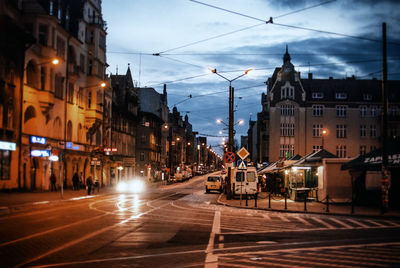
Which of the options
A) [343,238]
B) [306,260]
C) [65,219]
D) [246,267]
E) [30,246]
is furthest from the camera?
[65,219]

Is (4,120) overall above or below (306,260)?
above

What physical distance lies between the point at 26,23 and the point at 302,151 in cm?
5092

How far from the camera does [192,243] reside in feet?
42.5

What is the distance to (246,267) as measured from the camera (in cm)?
944

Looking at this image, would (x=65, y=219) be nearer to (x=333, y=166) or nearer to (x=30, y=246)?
(x=30, y=246)

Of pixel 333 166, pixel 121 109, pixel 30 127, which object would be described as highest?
pixel 121 109

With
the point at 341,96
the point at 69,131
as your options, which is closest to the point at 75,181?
the point at 69,131

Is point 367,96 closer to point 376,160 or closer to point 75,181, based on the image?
point 75,181

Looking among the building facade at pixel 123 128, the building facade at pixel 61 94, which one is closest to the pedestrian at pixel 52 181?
the building facade at pixel 61 94

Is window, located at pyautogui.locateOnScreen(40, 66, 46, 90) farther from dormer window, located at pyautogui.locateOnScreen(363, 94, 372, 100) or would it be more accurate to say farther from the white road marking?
dormer window, located at pyautogui.locateOnScreen(363, 94, 372, 100)

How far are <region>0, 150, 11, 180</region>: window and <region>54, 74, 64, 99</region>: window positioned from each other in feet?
35.3

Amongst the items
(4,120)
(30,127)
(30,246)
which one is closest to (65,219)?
(30,246)

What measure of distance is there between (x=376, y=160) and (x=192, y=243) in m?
17.0

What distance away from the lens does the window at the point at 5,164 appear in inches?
1372
